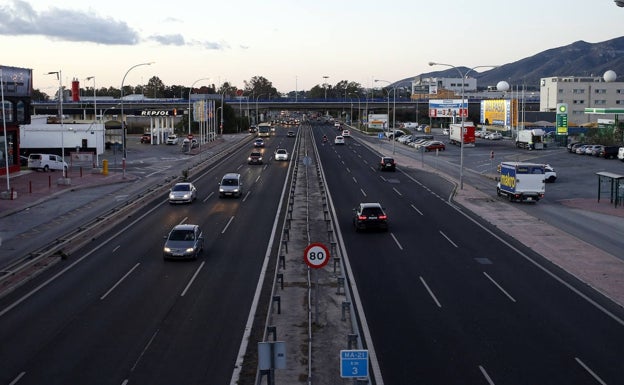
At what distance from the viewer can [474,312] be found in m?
19.4

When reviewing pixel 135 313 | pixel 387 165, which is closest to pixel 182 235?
pixel 135 313

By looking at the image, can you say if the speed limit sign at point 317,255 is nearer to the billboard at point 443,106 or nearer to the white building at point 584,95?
the billboard at point 443,106

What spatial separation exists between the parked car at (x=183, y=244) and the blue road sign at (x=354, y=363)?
1551 cm

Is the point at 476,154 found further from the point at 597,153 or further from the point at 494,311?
the point at 494,311

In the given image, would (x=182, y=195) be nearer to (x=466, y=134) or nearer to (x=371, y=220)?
(x=371, y=220)

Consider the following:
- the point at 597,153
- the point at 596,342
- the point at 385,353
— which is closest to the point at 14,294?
the point at 385,353

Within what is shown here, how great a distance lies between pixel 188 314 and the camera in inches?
752

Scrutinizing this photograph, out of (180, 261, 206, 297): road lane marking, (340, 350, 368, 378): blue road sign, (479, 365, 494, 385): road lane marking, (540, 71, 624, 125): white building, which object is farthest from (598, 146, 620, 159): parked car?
(340, 350, 368, 378): blue road sign

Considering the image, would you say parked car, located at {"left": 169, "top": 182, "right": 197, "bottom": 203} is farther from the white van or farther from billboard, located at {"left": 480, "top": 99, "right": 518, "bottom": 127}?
billboard, located at {"left": 480, "top": 99, "right": 518, "bottom": 127}

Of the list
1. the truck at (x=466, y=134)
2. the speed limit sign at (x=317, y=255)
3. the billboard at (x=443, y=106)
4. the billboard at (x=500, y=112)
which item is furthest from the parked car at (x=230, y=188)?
the billboard at (x=443, y=106)

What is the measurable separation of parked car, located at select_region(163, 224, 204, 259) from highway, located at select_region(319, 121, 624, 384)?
6.23m

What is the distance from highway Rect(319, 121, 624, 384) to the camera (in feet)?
49.7

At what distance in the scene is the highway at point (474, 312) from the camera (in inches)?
596

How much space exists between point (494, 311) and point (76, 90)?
136m
